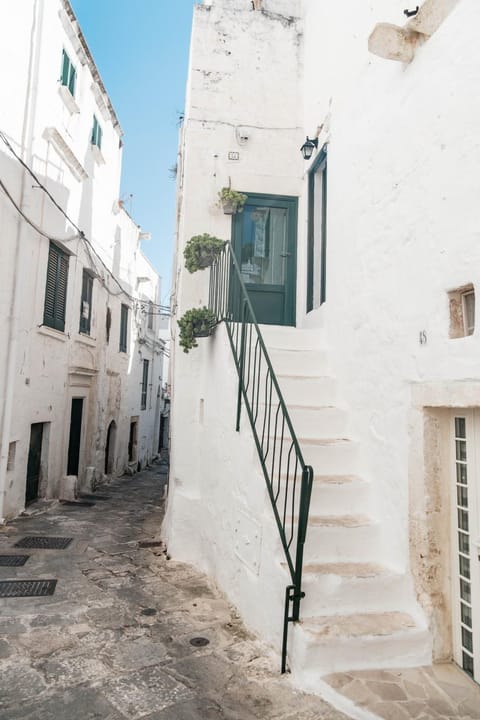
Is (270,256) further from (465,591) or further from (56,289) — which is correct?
(465,591)

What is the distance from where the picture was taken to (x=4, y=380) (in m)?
7.18

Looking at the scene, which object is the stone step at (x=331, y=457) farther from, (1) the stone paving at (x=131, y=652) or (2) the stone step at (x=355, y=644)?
(1) the stone paving at (x=131, y=652)

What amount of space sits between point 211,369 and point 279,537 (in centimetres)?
258

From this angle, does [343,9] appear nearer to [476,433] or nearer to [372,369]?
[372,369]

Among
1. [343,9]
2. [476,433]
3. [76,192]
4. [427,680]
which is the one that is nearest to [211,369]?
[476,433]

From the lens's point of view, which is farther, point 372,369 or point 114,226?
point 114,226

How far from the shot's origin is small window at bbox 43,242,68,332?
8.66 metres

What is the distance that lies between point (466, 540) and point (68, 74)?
10.5 metres

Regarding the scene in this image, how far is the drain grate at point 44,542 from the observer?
5855 millimetres

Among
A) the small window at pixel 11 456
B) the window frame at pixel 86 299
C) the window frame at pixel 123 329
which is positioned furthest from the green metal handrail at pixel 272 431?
the window frame at pixel 123 329

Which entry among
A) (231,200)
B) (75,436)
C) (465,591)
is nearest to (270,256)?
(231,200)

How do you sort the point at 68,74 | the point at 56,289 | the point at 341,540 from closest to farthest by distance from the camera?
1. the point at 341,540
2. the point at 56,289
3. the point at 68,74

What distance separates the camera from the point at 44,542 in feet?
19.8

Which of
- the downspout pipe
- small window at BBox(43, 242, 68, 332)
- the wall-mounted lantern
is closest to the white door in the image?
the wall-mounted lantern
